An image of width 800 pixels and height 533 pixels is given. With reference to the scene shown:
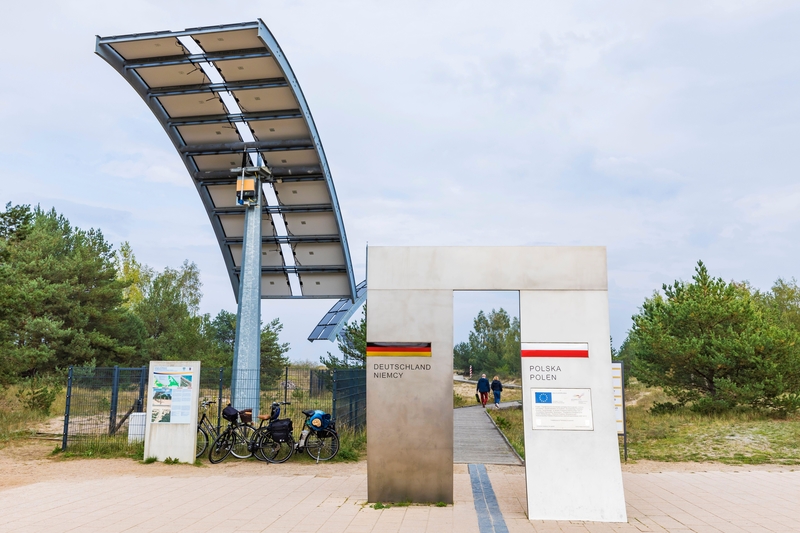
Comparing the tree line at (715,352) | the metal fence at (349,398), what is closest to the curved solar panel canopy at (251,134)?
the metal fence at (349,398)

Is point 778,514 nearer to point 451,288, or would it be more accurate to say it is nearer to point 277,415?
point 451,288

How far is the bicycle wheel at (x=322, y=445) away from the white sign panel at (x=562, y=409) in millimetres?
6019

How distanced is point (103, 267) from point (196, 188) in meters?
15.4

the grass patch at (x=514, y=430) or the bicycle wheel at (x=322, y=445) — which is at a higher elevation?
the bicycle wheel at (x=322, y=445)

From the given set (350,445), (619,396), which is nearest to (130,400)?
(350,445)

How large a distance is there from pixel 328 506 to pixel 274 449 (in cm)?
473

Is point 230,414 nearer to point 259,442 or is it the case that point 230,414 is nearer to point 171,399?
point 259,442

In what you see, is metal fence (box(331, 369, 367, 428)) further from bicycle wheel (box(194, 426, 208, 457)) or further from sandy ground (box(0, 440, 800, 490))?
bicycle wheel (box(194, 426, 208, 457))

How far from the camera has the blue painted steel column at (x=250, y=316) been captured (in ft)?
52.9

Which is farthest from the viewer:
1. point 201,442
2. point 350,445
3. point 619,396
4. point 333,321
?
point 333,321

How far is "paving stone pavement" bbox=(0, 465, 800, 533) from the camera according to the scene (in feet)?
23.7

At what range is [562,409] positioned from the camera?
7.95 m

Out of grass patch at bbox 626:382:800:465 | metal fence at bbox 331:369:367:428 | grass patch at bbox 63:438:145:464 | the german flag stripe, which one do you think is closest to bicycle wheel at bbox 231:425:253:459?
metal fence at bbox 331:369:367:428

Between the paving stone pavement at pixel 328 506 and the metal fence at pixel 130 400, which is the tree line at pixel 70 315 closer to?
the metal fence at pixel 130 400
